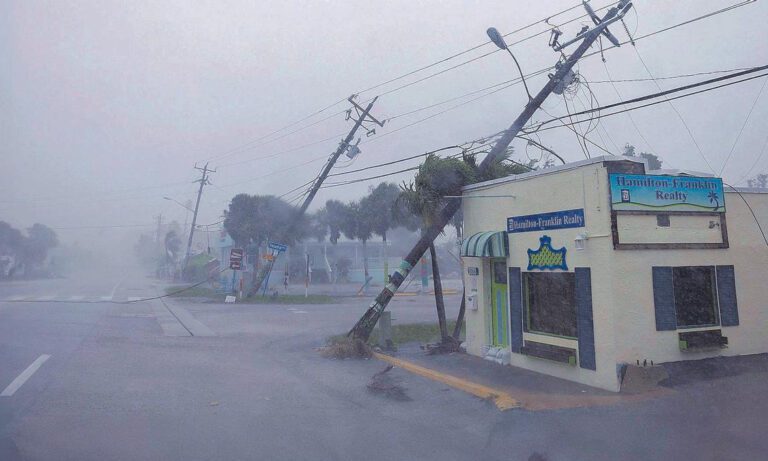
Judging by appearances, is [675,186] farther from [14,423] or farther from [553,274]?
[14,423]

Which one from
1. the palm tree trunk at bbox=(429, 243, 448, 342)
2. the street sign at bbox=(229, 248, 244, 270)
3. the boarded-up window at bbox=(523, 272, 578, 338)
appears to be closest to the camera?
the boarded-up window at bbox=(523, 272, 578, 338)

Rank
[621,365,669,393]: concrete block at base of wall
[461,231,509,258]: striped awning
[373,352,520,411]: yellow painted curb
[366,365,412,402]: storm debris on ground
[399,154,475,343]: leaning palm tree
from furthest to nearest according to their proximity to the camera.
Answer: [399,154,475,343]: leaning palm tree
[461,231,509,258]: striped awning
[366,365,412,402]: storm debris on ground
[621,365,669,393]: concrete block at base of wall
[373,352,520,411]: yellow painted curb

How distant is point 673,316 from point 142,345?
38.8ft

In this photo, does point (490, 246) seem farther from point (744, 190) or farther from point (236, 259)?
point (236, 259)

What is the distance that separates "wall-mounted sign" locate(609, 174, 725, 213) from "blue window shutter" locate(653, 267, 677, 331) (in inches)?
40.9

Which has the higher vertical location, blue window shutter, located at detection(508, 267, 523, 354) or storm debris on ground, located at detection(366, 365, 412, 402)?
blue window shutter, located at detection(508, 267, 523, 354)

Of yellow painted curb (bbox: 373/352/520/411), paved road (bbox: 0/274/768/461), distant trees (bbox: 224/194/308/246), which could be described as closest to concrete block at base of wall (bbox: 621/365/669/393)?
paved road (bbox: 0/274/768/461)

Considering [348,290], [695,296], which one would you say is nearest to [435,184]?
[695,296]

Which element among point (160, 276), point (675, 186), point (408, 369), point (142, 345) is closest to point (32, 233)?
point (160, 276)

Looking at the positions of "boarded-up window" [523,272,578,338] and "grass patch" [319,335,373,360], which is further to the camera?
"grass patch" [319,335,373,360]

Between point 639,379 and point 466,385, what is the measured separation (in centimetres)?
256

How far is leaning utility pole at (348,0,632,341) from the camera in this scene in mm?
11945

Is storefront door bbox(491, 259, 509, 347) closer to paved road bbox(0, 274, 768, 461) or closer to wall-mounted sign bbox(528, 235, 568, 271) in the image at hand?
wall-mounted sign bbox(528, 235, 568, 271)

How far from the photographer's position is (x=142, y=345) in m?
14.6
